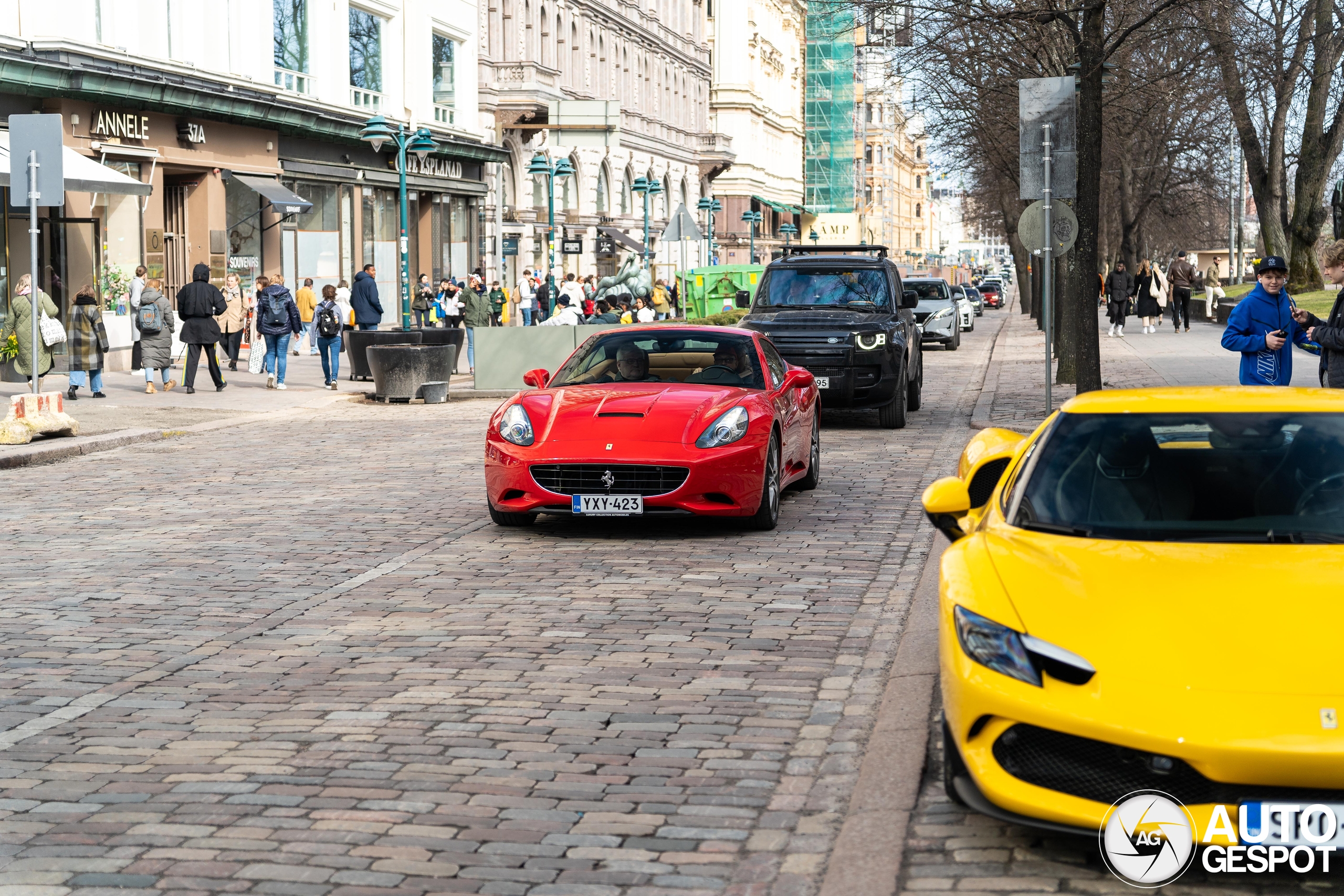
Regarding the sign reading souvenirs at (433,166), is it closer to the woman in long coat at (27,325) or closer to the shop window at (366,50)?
the shop window at (366,50)

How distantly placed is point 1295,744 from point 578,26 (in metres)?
58.1

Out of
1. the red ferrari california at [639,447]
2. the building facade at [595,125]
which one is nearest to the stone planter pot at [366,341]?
the building facade at [595,125]

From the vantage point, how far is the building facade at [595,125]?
1982 inches

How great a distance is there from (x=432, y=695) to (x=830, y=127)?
11204cm

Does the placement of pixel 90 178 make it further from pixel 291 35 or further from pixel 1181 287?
pixel 1181 287

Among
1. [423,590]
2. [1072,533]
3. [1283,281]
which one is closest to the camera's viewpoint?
[1072,533]

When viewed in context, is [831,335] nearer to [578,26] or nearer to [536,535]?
[536,535]

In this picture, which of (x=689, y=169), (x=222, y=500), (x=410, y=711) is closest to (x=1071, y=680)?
(x=410, y=711)

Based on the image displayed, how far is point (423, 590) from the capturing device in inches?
343

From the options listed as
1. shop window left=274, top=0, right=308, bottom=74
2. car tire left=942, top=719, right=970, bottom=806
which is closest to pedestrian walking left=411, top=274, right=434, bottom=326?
shop window left=274, top=0, right=308, bottom=74

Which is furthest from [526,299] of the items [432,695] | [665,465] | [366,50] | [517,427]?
[432,695]

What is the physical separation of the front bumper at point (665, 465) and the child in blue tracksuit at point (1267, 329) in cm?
297

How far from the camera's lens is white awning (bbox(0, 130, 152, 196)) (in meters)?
25.2

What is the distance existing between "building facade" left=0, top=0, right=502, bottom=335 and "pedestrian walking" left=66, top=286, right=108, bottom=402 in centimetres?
416
